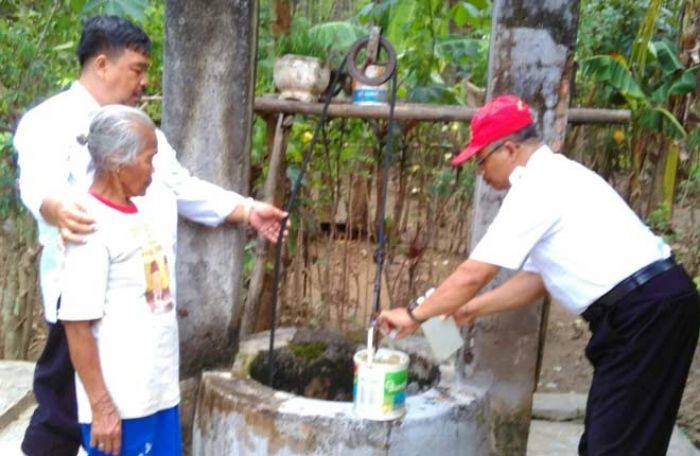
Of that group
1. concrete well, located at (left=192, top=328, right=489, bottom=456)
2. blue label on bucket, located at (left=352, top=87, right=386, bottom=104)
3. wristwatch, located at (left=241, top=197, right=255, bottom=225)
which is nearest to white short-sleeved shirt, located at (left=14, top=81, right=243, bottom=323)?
wristwatch, located at (left=241, top=197, right=255, bottom=225)

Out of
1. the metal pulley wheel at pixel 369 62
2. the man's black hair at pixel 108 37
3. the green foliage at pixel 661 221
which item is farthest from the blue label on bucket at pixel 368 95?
the green foliage at pixel 661 221

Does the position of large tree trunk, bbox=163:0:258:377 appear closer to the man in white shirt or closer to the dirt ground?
the man in white shirt

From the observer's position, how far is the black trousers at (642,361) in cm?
270

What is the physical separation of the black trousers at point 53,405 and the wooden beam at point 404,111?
1.46m

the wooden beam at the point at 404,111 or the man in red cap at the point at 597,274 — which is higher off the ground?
the wooden beam at the point at 404,111

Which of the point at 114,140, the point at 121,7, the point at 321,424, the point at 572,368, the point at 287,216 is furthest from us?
the point at 572,368

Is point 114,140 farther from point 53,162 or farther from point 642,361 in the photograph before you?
point 642,361

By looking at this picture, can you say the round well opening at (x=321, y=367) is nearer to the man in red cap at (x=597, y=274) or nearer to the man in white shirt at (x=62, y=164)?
the man in red cap at (x=597, y=274)

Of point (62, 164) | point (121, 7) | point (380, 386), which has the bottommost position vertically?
point (380, 386)

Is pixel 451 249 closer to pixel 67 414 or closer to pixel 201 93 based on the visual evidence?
pixel 201 93

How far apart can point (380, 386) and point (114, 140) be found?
46.1 inches

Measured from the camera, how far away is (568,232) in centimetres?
268

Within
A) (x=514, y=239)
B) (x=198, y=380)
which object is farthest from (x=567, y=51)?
(x=198, y=380)

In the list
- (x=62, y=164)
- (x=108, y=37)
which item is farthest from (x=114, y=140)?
(x=108, y=37)
